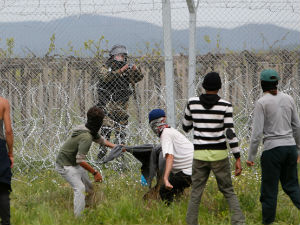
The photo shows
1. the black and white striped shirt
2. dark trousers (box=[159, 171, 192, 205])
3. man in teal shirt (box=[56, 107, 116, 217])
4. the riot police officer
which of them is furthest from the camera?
the riot police officer

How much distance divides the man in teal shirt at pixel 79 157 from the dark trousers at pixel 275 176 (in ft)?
5.47

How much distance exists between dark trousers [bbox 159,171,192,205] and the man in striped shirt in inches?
26.4

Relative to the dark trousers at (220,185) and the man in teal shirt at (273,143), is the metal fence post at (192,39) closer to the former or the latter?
the man in teal shirt at (273,143)

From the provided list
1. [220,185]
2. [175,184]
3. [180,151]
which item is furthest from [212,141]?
[175,184]

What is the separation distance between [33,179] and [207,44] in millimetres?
2866

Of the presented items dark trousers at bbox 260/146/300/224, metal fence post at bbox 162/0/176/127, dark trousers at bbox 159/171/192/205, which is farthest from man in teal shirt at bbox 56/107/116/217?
dark trousers at bbox 260/146/300/224

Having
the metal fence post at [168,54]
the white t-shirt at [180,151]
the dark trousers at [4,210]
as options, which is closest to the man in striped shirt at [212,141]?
the white t-shirt at [180,151]

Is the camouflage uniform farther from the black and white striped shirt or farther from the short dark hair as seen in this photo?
the black and white striped shirt

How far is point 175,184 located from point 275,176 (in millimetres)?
1150

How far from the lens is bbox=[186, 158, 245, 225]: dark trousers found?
4488mm

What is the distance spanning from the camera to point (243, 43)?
649 centimetres

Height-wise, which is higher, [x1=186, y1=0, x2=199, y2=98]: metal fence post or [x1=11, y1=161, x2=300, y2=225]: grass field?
[x1=186, y1=0, x2=199, y2=98]: metal fence post

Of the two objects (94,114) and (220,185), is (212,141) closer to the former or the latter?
(220,185)

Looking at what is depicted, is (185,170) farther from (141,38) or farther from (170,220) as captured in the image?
(141,38)
